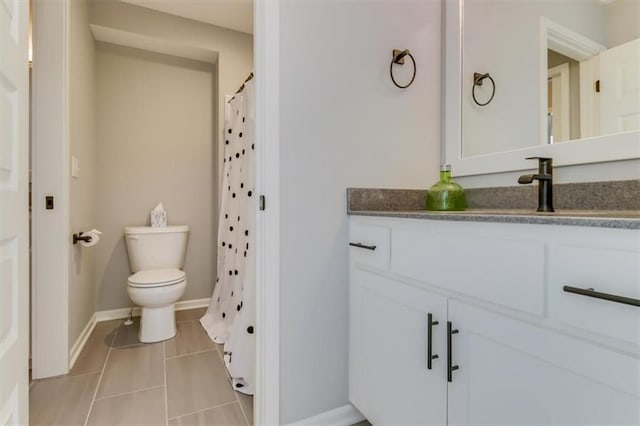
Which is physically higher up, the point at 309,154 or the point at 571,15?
the point at 571,15

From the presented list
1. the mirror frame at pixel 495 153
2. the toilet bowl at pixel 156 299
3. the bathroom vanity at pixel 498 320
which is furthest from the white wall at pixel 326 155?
the toilet bowl at pixel 156 299

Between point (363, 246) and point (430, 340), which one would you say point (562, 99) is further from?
point (430, 340)

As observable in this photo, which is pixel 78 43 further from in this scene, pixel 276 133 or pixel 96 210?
pixel 276 133

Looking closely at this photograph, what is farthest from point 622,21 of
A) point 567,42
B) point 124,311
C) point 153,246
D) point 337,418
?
point 124,311

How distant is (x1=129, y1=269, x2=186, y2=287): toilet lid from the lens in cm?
204

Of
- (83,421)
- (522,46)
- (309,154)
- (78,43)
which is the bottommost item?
(83,421)

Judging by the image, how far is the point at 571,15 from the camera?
120cm

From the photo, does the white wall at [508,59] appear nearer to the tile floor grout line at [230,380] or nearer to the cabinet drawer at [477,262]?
the cabinet drawer at [477,262]

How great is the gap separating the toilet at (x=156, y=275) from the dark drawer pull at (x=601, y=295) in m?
2.11

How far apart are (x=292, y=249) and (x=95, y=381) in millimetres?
1353

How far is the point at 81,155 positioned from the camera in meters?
2.05
